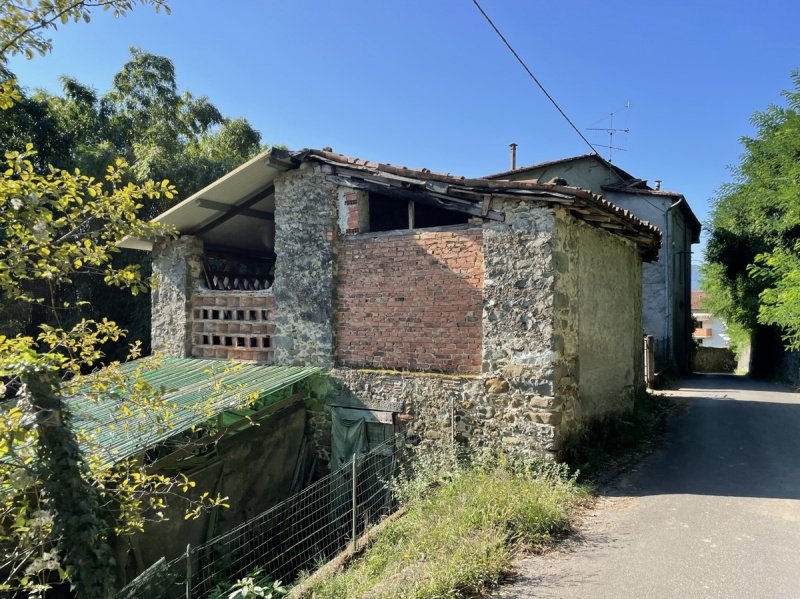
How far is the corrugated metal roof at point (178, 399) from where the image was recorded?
4.72 metres

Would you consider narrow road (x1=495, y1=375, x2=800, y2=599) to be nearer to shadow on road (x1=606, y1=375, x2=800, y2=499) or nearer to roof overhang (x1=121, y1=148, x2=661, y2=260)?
shadow on road (x1=606, y1=375, x2=800, y2=499)

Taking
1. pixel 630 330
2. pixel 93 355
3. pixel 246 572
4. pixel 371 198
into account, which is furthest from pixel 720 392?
pixel 93 355

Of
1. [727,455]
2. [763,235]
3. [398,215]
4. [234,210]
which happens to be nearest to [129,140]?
[234,210]

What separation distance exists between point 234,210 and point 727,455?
30.9 feet

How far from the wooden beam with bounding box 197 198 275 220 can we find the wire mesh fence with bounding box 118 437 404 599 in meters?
5.21

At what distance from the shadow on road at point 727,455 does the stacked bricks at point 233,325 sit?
6.02m

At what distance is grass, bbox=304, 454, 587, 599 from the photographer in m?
4.16

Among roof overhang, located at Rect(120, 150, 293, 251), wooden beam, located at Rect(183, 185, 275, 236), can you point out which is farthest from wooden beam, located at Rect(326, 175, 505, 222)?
wooden beam, located at Rect(183, 185, 275, 236)

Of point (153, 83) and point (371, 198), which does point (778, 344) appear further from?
point (153, 83)

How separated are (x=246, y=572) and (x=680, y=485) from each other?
578 cm

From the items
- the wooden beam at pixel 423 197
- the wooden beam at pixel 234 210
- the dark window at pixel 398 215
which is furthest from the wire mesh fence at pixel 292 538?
the wooden beam at pixel 234 210

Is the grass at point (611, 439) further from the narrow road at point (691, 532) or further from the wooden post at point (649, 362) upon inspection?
the wooden post at point (649, 362)

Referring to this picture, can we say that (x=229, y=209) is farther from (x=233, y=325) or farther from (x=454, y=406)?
(x=454, y=406)

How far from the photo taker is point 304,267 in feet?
28.0
